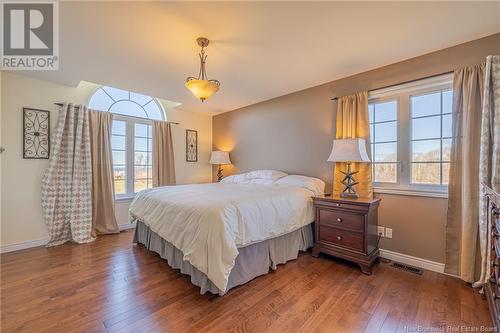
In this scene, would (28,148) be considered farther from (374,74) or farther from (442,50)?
(442,50)

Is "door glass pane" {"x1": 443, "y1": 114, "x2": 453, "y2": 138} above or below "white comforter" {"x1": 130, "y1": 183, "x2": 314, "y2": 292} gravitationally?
above

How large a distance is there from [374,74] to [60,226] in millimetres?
4699

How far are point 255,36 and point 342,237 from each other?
2.27 metres

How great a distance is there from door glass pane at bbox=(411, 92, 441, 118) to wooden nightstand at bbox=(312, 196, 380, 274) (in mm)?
1107

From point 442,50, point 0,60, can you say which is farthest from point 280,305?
point 0,60

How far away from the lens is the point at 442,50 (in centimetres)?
219

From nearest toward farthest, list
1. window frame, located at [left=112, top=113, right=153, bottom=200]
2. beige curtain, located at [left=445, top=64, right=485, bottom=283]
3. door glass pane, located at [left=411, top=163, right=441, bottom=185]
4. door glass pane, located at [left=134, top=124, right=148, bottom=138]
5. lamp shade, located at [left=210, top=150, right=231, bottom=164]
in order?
beige curtain, located at [left=445, top=64, right=485, bottom=283]
door glass pane, located at [left=411, top=163, right=441, bottom=185]
window frame, located at [left=112, top=113, right=153, bottom=200]
door glass pane, located at [left=134, top=124, right=148, bottom=138]
lamp shade, located at [left=210, top=150, right=231, bottom=164]

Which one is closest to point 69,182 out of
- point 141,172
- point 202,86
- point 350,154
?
point 141,172

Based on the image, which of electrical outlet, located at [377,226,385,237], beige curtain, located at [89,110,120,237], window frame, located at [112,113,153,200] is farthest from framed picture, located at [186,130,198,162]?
electrical outlet, located at [377,226,385,237]

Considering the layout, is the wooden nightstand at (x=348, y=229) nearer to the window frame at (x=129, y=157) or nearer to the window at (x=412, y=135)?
the window at (x=412, y=135)

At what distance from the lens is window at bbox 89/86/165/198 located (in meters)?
3.65

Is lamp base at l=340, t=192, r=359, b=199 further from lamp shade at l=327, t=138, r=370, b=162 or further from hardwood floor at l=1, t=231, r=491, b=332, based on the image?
hardwood floor at l=1, t=231, r=491, b=332

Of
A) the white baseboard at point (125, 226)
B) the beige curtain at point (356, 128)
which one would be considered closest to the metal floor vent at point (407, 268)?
the beige curtain at point (356, 128)

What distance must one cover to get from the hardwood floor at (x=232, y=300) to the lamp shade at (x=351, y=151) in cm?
121
